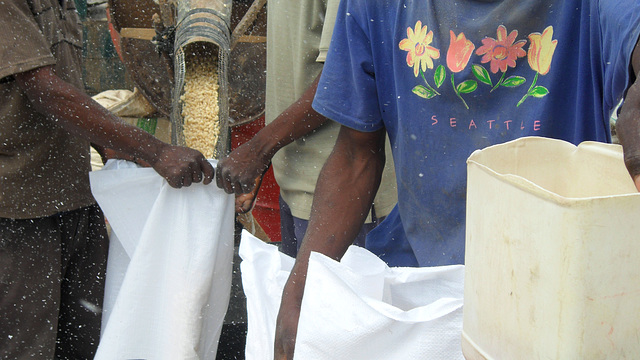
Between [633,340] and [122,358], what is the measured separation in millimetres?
1602

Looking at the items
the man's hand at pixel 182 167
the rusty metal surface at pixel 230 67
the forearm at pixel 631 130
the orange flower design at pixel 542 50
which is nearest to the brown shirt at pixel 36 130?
the man's hand at pixel 182 167

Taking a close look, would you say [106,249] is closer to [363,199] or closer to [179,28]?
[179,28]

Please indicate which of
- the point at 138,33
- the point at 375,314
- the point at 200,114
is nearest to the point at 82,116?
the point at 200,114

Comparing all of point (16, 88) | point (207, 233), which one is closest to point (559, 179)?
point (207, 233)

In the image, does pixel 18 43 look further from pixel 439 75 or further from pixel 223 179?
pixel 439 75

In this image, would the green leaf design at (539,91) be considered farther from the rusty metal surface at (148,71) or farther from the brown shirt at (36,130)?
the rusty metal surface at (148,71)

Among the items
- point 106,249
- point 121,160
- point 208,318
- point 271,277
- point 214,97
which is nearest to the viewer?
point 271,277

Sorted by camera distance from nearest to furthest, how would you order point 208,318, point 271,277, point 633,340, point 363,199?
point 633,340, point 271,277, point 363,199, point 208,318

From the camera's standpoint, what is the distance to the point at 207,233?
75.9 inches

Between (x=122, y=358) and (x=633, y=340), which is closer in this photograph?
(x=633, y=340)

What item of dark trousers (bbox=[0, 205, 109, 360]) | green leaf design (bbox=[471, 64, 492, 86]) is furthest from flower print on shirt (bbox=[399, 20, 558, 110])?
dark trousers (bbox=[0, 205, 109, 360])

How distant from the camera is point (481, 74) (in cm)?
111

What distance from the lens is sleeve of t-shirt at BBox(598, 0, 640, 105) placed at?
79 cm

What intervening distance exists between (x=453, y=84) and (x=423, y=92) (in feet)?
0.23
